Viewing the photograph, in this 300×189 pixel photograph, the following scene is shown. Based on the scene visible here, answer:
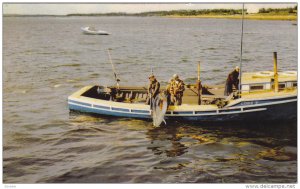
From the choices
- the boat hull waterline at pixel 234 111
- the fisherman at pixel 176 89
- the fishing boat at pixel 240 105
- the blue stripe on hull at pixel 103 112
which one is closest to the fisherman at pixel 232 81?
the fishing boat at pixel 240 105

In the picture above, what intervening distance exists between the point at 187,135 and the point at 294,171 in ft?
14.8

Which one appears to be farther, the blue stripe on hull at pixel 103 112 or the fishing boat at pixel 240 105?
the blue stripe on hull at pixel 103 112

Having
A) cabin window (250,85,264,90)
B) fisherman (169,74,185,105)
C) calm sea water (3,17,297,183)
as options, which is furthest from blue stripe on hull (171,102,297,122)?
fisherman (169,74,185,105)

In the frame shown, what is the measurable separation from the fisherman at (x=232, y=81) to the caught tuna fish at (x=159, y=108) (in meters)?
2.60

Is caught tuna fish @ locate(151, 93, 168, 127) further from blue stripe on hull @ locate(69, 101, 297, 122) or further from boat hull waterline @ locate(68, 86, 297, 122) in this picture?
blue stripe on hull @ locate(69, 101, 297, 122)

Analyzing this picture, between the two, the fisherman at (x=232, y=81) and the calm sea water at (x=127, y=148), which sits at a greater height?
the fisherman at (x=232, y=81)

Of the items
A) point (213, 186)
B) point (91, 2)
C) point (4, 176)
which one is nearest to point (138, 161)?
point (213, 186)

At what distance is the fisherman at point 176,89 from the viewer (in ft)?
54.4

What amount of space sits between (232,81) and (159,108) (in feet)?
10.2

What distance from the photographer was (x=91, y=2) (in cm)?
1244

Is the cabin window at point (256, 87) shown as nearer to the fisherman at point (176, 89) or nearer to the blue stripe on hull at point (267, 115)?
the blue stripe on hull at point (267, 115)

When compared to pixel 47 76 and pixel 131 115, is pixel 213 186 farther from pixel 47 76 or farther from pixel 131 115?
pixel 47 76

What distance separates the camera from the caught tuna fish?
16141 mm

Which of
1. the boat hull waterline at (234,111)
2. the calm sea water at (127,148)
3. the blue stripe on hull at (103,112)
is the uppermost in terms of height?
the boat hull waterline at (234,111)
